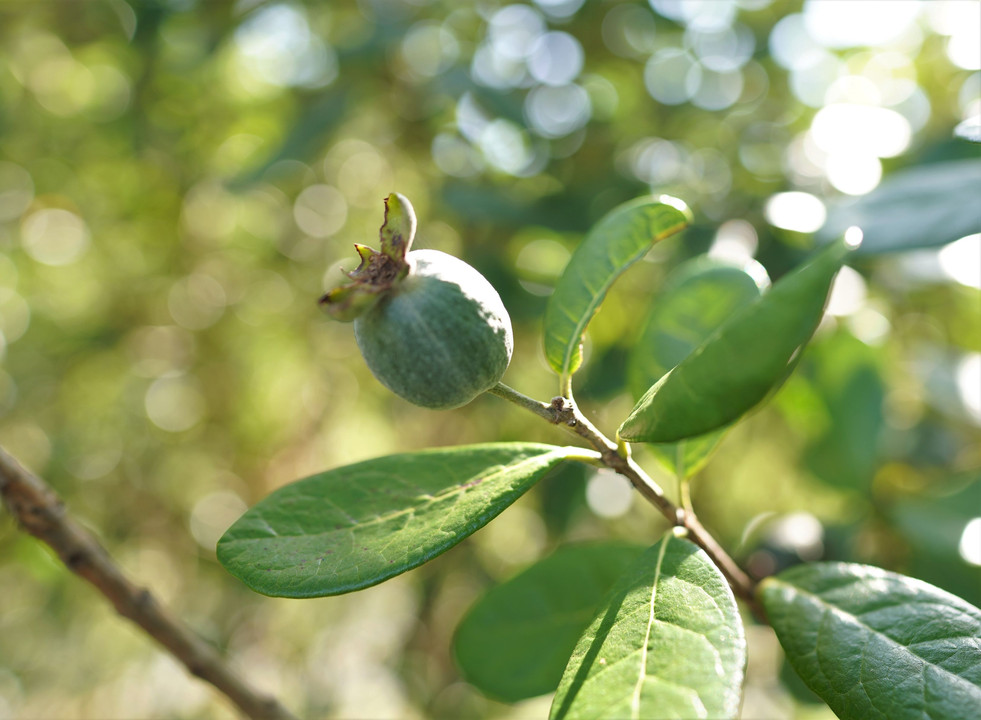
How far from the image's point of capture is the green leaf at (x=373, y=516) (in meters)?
0.67

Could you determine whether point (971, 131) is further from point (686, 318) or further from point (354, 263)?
point (354, 263)

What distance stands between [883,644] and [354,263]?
1949 mm

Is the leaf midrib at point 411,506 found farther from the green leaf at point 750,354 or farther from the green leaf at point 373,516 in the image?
the green leaf at point 750,354

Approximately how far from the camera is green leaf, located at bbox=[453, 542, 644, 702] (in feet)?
3.38

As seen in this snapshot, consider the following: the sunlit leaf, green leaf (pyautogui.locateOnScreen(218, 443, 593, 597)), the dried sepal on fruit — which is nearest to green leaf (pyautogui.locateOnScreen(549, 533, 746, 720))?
green leaf (pyautogui.locateOnScreen(218, 443, 593, 597))

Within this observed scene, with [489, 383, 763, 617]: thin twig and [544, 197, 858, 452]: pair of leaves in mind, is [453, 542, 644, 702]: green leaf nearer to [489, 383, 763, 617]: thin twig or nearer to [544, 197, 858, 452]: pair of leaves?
[489, 383, 763, 617]: thin twig

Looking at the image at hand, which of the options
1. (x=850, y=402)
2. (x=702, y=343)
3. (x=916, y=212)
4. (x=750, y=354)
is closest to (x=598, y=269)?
(x=702, y=343)

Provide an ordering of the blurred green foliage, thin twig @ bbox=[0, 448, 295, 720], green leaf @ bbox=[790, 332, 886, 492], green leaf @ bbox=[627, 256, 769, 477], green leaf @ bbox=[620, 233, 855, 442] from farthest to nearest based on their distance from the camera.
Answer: the blurred green foliage → green leaf @ bbox=[790, 332, 886, 492] → green leaf @ bbox=[627, 256, 769, 477] → thin twig @ bbox=[0, 448, 295, 720] → green leaf @ bbox=[620, 233, 855, 442]

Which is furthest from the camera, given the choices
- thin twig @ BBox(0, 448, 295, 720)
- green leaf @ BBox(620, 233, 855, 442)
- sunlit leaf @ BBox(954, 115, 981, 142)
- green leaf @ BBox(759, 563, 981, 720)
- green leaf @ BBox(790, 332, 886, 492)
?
green leaf @ BBox(790, 332, 886, 492)

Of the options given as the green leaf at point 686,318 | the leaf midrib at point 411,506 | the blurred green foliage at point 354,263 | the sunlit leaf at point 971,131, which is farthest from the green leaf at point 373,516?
the blurred green foliage at point 354,263

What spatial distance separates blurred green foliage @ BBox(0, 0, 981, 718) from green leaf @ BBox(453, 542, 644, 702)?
441 millimetres

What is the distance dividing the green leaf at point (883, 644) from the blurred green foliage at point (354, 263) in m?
0.55

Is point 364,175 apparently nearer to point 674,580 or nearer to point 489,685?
point 489,685

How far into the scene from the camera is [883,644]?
697mm
